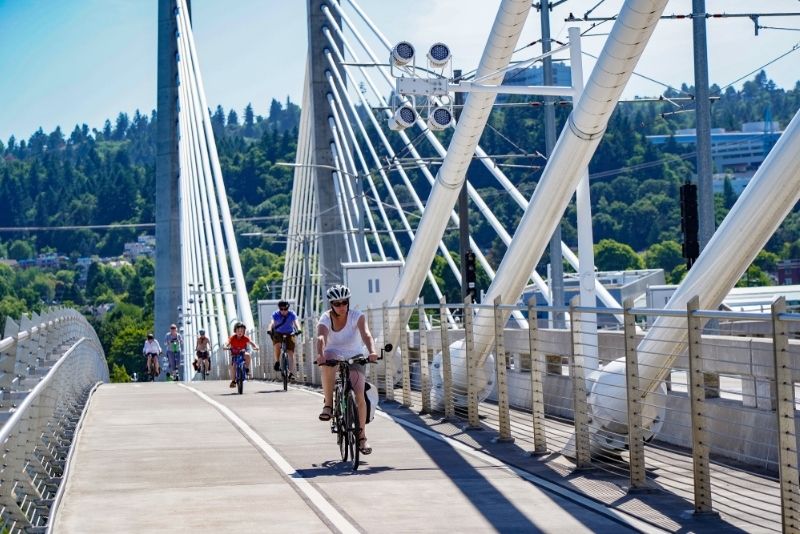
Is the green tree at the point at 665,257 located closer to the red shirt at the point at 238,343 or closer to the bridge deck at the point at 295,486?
the red shirt at the point at 238,343

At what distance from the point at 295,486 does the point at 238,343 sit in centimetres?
1614

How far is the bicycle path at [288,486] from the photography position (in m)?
10.4

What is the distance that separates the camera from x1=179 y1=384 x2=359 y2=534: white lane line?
10328 millimetres

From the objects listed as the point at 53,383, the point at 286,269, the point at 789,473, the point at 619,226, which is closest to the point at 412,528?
the point at 789,473

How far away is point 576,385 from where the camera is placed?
506 inches

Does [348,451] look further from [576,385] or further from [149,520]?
[149,520]

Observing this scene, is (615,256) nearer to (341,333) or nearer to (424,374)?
(424,374)

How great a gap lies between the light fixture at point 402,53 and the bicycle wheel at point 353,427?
13.2m

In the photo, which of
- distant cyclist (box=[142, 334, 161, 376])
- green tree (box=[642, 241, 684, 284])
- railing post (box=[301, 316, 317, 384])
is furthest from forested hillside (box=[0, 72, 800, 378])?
railing post (box=[301, 316, 317, 384])

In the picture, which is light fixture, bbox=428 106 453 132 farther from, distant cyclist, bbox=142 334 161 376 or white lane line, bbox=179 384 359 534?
distant cyclist, bbox=142 334 161 376

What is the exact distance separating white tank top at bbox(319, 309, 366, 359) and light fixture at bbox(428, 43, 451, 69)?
12018 mm

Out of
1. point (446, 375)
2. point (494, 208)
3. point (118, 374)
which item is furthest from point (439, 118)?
point (118, 374)

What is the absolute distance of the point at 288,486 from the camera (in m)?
12.2

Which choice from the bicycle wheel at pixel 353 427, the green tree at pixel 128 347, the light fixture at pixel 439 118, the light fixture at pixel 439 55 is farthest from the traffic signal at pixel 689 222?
the green tree at pixel 128 347
